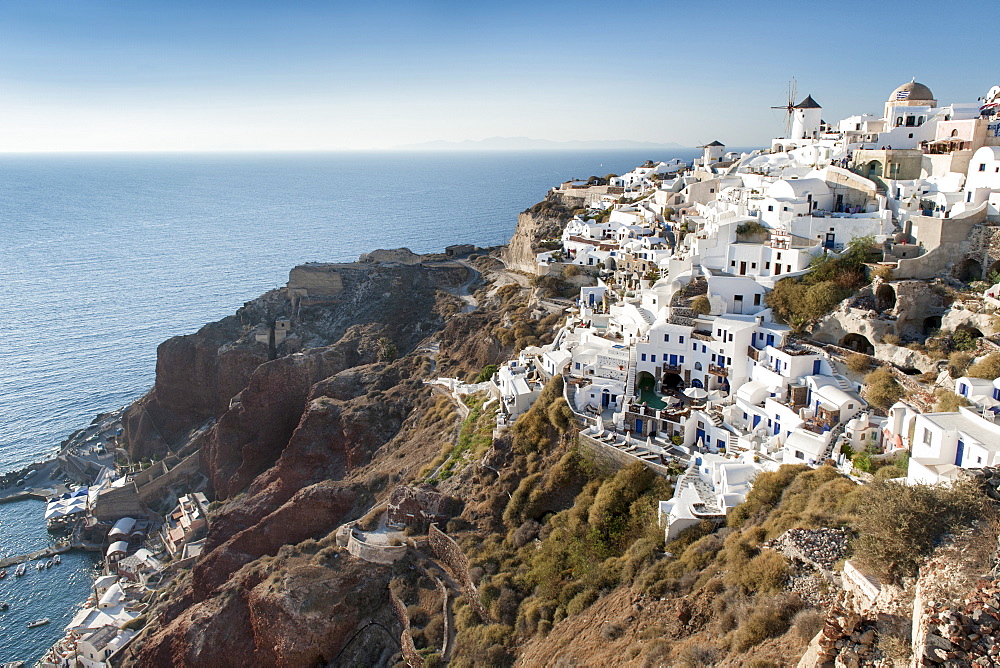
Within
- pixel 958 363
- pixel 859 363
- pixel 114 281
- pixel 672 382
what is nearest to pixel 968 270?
pixel 958 363

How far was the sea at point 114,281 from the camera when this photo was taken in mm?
46062

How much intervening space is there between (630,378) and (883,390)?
10.4 metres

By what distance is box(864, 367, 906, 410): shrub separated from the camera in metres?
25.0

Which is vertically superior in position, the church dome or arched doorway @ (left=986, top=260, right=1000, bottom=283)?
the church dome

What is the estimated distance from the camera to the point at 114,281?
100062mm

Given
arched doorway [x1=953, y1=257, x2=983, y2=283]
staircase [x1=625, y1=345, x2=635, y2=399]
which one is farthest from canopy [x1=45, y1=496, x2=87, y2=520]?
arched doorway [x1=953, y1=257, x2=983, y2=283]

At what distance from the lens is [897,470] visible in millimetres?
20984

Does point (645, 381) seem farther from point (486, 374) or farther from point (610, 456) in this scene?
point (486, 374)

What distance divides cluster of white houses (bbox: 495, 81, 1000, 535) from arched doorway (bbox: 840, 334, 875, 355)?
2.03m

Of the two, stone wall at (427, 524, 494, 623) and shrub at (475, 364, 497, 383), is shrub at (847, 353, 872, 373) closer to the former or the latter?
stone wall at (427, 524, 494, 623)

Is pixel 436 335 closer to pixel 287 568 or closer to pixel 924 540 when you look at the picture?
pixel 287 568

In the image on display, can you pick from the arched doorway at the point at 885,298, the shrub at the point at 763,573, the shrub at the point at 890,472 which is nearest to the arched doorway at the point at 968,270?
the arched doorway at the point at 885,298

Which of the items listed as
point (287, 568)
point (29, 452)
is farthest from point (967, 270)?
point (29, 452)

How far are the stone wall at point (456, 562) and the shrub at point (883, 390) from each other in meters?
16.3
